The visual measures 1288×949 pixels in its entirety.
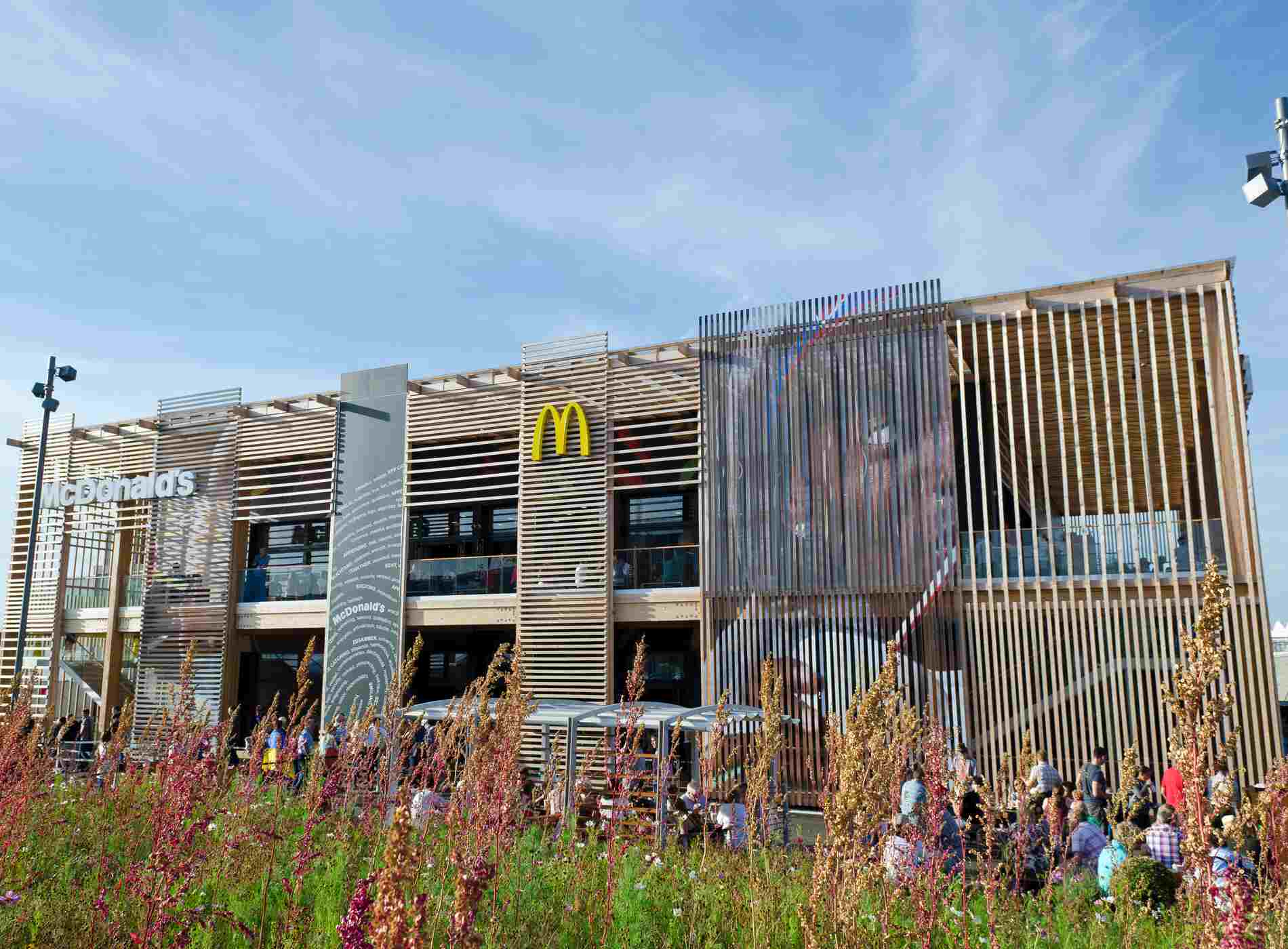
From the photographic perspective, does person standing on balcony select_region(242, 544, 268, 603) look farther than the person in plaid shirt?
Yes

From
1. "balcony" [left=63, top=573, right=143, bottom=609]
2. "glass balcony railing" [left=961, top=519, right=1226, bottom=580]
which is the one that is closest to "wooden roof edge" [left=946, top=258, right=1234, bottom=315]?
"glass balcony railing" [left=961, top=519, right=1226, bottom=580]

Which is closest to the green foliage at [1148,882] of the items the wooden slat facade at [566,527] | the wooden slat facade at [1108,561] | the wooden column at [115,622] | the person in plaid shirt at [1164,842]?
the person in plaid shirt at [1164,842]

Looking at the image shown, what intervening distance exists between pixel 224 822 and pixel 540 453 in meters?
11.6

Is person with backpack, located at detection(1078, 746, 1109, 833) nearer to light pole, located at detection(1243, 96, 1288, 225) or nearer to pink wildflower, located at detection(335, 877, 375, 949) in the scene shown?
light pole, located at detection(1243, 96, 1288, 225)

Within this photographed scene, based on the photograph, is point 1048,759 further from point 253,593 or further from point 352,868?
point 253,593

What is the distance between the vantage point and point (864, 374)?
1404cm

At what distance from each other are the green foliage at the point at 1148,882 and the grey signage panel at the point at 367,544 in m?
13.0

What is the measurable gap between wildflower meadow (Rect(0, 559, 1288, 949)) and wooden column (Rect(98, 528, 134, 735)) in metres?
14.5

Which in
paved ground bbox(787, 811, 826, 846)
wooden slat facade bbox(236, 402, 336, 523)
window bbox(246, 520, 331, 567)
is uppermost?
wooden slat facade bbox(236, 402, 336, 523)

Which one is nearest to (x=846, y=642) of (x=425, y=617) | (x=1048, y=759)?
(x=1048, y=759)

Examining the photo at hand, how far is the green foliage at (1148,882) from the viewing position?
4891mm

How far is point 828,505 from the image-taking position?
1394cm

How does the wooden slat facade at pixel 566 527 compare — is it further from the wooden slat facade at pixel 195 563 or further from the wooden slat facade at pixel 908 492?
the wooden slat facade at pixel 195 563

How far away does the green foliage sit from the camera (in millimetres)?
4891
